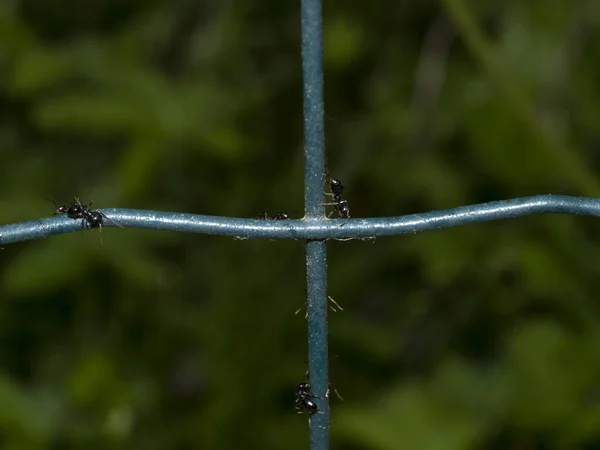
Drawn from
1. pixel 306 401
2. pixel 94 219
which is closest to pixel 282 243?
pixel 306 401

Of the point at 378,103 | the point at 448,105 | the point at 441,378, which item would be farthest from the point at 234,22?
the point at 441,378

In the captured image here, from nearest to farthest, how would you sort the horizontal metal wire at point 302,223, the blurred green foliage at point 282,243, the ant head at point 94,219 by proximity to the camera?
1. the horizontal metal wire at point 302,223
2. the ant head at point 94,219
3. the blurred green foliage at point 282,243

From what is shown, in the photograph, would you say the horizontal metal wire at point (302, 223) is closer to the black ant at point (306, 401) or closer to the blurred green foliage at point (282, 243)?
the black ant at point (306, 401)

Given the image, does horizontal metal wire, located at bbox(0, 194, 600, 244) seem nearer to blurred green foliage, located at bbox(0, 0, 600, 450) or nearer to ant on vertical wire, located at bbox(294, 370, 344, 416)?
ant on vertical wire, located at bbox(294, 370, 344, 416)

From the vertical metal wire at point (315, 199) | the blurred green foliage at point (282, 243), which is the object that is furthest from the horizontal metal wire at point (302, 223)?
the blurred green foliage at point (282, 243)

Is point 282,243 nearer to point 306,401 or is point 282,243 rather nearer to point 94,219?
point 306,401

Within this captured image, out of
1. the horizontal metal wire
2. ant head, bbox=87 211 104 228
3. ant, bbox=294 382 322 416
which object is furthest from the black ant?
ant head, bbox=87 211 104 228

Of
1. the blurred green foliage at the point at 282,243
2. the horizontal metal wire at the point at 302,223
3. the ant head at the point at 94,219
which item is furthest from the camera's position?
the blurred green foliage at the point at 282,243
